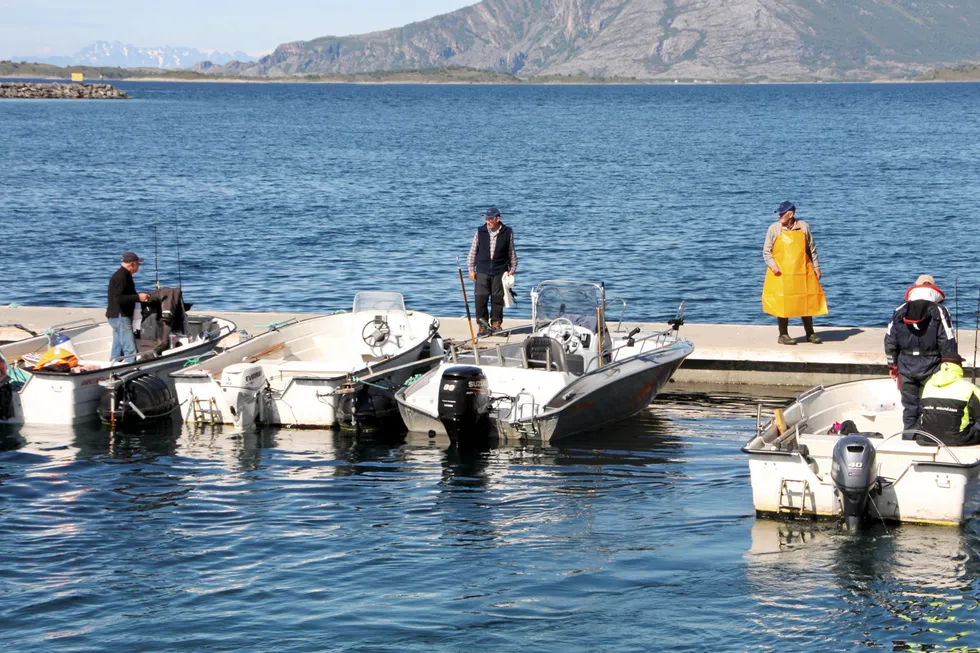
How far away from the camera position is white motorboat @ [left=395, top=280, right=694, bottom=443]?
1388 centimetres

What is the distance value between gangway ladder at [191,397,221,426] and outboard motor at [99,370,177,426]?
0.54 m

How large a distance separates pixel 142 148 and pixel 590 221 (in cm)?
4487

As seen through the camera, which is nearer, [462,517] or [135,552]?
[135,552]

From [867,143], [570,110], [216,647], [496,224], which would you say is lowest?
[216,647]

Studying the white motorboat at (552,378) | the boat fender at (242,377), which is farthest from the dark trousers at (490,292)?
the boat fender at (242,377)

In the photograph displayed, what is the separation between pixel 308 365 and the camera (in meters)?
15.8

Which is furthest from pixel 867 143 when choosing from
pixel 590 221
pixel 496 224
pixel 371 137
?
pixel 496 224

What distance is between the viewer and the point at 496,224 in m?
17.3

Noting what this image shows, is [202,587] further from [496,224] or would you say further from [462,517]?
[496,224]

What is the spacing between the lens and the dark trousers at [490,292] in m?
17.6

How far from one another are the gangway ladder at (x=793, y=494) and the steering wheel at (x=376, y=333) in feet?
25.3

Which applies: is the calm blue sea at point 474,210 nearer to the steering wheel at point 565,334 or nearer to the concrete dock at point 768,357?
the concrete dock at point 768,357

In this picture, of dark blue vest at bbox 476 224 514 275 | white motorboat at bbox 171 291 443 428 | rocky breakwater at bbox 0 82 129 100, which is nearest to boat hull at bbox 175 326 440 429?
white motorboat at bbox 171 291 443 428

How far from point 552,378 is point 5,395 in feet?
21.6
